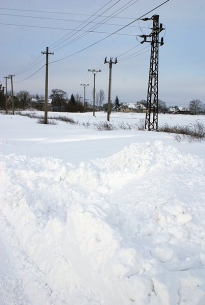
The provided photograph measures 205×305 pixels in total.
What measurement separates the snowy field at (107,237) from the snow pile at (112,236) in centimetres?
1

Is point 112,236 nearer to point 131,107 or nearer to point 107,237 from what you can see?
point 107,237

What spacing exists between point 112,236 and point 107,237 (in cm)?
7

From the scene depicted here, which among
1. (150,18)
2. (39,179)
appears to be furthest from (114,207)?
(150,18)

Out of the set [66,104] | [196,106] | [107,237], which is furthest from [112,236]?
[196,106]

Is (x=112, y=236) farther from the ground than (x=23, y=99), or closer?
closer

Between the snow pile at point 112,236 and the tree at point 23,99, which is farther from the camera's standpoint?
the tree at point 23,99

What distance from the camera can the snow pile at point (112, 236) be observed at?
9.00 ft

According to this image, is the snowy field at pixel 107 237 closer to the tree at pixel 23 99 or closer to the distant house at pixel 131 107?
the tree at pixel 23 99

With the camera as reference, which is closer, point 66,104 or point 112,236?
point 112,236

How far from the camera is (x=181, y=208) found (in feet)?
13.4

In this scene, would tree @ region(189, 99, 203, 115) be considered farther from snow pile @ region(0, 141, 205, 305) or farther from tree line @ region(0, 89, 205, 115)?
snow pile @ region(0, 141, 205, 305)

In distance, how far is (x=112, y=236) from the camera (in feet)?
10.9

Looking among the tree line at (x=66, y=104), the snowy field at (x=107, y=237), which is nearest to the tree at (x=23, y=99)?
the tree line at (x=66, y=104)

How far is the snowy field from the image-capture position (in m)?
2.77
